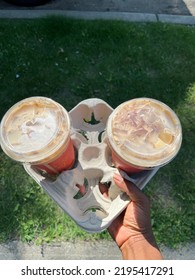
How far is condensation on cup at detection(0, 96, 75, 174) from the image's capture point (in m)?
1.66

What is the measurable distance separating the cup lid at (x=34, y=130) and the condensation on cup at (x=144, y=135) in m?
0.22

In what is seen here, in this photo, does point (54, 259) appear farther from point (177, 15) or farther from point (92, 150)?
point (177, 15)

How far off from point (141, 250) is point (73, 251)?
85cm

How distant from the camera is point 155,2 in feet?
14.7

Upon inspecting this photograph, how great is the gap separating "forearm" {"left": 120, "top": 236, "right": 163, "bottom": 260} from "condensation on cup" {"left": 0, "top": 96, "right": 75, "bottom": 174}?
24.5 inches

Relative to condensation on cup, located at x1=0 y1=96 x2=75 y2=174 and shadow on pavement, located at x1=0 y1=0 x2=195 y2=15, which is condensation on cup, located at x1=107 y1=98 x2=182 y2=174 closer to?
condensation on cup, located at x1=0 y1=96 x2=75 y2=174

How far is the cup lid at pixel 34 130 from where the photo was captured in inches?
65.3

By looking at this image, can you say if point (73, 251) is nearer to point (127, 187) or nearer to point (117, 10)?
point (127, 187)

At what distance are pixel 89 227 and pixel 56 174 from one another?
310 millimetres

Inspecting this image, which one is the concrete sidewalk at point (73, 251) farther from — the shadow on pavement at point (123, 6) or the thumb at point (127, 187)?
the shadow on pavement at point (123, 6)

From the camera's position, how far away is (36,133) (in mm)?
1692

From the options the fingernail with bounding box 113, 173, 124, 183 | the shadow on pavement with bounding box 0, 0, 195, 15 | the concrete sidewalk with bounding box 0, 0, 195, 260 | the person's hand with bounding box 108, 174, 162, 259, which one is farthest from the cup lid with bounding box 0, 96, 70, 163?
the shadow on pavement with bounding box 0, 0, 195, 15

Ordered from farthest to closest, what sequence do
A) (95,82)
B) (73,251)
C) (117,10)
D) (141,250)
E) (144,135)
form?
1. (117,10)
2. (95,82)
3. (73,251)
4. (141,250)
5. (144,135)

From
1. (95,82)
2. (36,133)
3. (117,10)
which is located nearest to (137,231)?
(36,133)
